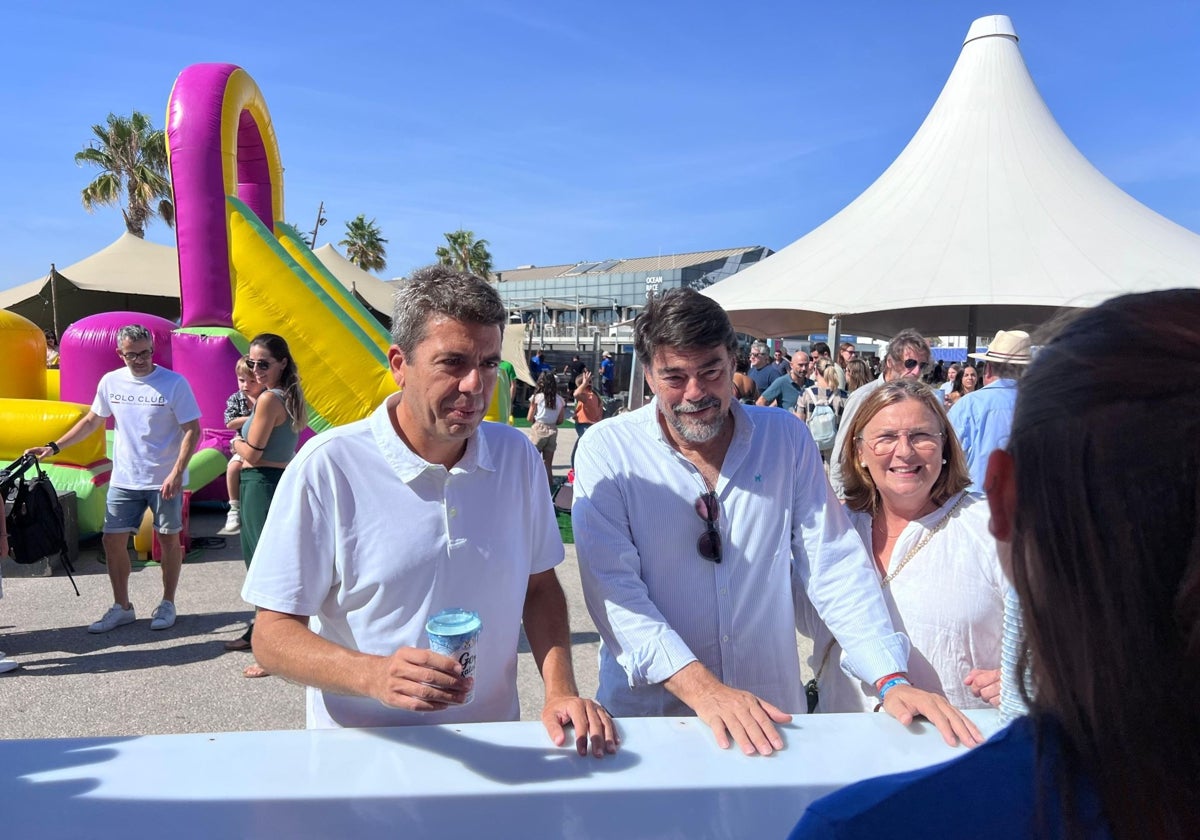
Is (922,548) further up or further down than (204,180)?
further down

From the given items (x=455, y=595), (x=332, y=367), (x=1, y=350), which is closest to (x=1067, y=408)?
(x=455, y=595)

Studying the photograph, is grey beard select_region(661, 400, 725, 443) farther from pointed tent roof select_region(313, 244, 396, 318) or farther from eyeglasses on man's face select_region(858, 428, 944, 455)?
pointed tent roof select_region(313, 244, 396, 318)

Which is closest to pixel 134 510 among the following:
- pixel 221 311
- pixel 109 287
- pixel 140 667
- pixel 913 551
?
pixel 140 667

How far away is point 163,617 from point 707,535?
13.5 feet

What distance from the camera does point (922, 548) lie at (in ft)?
6.61

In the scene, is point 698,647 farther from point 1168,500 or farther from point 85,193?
point 85,193

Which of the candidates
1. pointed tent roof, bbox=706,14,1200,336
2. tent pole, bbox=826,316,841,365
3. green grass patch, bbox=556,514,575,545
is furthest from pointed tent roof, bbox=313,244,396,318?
green grass patch, bbox=556,514,575,545

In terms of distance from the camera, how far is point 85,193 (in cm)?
2797

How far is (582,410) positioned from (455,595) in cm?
802

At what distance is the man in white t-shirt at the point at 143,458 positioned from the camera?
455cm

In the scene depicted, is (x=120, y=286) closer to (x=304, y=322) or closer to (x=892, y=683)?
(x=304, y=322)

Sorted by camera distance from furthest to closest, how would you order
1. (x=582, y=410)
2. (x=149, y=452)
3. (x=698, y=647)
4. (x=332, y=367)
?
(x=582, y=410) < (x=332, y=367) < (x=149, y=452) < (x=698, y=647)

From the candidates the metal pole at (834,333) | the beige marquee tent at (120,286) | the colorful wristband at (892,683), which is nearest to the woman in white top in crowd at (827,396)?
the metal pole at (834,333)

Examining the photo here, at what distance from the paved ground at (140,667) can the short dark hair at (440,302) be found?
8.35ft
